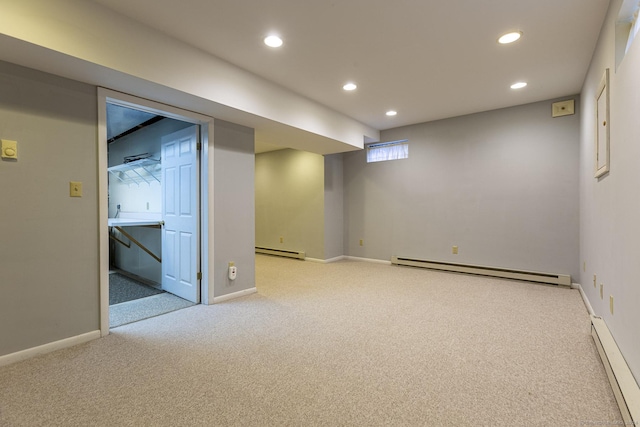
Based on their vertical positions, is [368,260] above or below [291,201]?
below

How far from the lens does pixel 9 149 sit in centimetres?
204

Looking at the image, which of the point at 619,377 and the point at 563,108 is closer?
the point at 619,377

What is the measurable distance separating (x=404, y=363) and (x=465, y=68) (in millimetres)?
2840

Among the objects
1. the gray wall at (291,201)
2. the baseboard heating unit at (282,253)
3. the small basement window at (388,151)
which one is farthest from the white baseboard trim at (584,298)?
the baseboard heating unit at (282,253)

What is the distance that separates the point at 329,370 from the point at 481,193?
3.78 metres

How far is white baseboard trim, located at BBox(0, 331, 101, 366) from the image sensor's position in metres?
2.04

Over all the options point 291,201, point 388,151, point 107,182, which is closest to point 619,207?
point 107,182

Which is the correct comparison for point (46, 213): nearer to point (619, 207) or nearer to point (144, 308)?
point (144, 308)

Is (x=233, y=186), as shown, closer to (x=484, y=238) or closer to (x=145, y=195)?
(x=145, y=195)

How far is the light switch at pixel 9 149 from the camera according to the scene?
203 cm

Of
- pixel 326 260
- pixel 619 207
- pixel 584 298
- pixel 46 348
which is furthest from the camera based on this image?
pixel 326 260

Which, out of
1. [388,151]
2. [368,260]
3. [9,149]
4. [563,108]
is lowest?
[368,260]

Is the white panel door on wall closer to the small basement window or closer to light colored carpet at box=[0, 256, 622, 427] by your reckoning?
light colored carpet at box=[0, 256, 622, 427]

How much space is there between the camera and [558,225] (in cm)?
402
